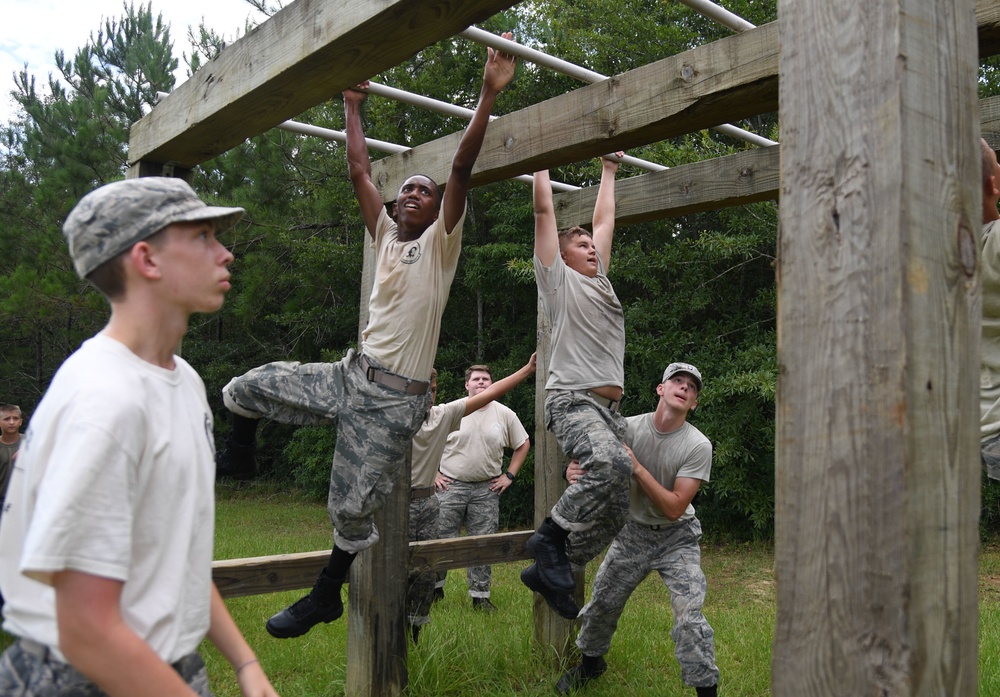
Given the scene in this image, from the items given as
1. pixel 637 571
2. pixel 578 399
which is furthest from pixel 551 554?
pixel 637 571

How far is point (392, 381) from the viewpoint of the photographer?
3.78m

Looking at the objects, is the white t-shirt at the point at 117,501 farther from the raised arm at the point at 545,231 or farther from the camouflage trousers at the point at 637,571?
the camouflage trousers at the point at 637,571

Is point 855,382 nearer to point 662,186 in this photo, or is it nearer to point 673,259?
point 662,186

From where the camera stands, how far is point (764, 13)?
491 inches

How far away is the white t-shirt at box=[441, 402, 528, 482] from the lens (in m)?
7.77

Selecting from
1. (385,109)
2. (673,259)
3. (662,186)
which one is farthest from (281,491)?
(662,186)

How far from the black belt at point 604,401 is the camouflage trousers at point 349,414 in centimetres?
87

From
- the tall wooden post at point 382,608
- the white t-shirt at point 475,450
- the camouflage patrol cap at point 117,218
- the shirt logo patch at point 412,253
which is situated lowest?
the tall wooden post at point 382,608

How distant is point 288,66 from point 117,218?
5.95 feet

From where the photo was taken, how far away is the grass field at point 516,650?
489 centimetres

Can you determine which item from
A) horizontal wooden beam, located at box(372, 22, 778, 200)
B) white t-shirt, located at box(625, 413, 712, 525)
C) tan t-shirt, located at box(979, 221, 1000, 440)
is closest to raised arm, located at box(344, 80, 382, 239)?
horizontal wooden beam, located at box(372, 22, 778, 200)

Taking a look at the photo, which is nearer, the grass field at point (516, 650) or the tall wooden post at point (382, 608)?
the tall wooden post at point (382, 608)

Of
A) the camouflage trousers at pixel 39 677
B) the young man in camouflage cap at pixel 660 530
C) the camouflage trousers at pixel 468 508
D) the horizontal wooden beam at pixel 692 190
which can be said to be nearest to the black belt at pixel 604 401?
the young man in camouflage cap at pixel 660 530

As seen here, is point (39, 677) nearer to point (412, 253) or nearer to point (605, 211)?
point (412, 253)
